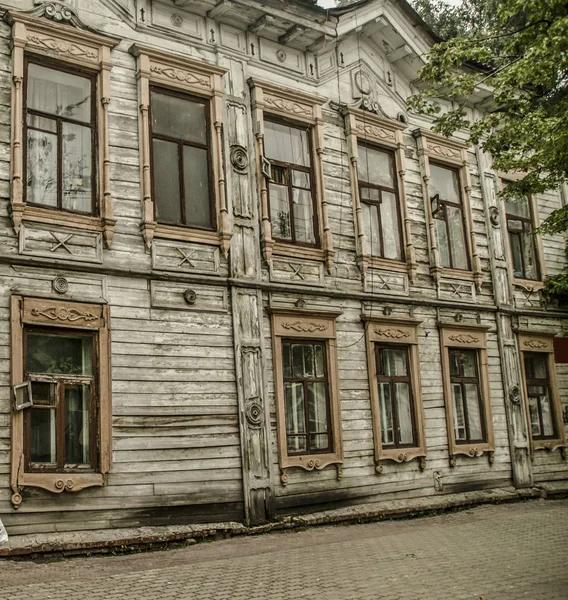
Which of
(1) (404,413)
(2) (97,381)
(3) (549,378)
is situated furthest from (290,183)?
(3) (549,378)

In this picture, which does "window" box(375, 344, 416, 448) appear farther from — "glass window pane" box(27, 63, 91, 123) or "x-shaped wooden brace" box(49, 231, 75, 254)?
"glass window pane" box(27, 63, 91, 123)

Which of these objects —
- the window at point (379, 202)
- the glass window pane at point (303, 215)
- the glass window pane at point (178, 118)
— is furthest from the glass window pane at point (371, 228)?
the glass window pane at point (178, 118)

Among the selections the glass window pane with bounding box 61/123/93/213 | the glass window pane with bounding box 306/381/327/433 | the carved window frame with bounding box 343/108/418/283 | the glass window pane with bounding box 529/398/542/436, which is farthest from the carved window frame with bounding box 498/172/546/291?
the glass window pane with bounding box 61/123/93/213

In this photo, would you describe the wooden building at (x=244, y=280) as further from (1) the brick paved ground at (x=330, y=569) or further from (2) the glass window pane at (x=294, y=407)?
(1) the brick paved ground at (x=330, y=569)

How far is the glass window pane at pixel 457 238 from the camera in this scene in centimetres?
1494

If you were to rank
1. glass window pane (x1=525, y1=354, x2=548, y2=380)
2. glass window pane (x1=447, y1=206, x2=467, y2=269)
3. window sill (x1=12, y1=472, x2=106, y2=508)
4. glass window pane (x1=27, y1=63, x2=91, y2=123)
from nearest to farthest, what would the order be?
window sill (x1=12, y1=472, x2=106, y2=508) < glass window pane (x1=27, y1=63, x2=91, y2=123) < glass window pane (x1=447, y1=206, x2=467, y2=269) < glass window pane (x1=525, y1=354, x2=548, y2=380)

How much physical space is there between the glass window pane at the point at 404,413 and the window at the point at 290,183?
3.03 meters

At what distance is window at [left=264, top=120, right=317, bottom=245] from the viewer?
1237cm

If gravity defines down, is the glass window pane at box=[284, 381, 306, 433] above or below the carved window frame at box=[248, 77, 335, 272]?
below

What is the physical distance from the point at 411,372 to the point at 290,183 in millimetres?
3957

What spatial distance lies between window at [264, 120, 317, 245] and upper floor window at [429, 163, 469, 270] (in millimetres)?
3044

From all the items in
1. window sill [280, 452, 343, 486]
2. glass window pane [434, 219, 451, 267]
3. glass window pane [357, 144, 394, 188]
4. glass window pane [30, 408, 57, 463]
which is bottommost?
window sill [280, 452, 343, 486]

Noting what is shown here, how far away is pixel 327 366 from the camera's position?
12.2m

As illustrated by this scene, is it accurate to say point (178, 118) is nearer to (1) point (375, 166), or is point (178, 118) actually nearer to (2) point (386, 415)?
(1) point (375, 166)
